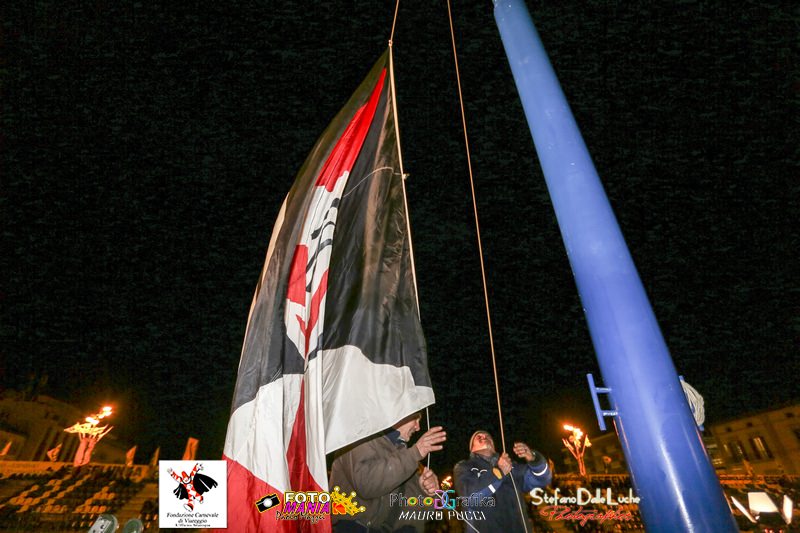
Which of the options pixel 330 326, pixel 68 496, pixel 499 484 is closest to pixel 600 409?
pixel 499 484

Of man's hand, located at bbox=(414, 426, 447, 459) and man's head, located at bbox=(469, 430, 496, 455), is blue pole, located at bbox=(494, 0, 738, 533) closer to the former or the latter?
man's hand, located at bbox=(414, 426, 447, 459)

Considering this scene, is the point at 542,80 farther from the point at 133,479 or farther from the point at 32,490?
the point at 133,479

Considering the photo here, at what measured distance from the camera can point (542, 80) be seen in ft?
11.4

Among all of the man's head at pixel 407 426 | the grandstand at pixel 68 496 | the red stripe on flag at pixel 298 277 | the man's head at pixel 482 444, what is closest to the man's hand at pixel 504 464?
the man's head at pixel 482 444

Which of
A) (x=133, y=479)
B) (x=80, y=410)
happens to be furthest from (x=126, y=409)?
(x=133, y=479)

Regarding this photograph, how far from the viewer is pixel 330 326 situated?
3586 mm

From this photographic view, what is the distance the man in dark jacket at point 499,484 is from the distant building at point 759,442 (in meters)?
32.3

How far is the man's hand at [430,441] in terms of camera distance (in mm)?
3186

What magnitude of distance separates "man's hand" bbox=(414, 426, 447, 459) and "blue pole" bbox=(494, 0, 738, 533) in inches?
56.3

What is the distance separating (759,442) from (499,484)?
42.9 m

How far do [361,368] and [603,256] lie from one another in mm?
2023
